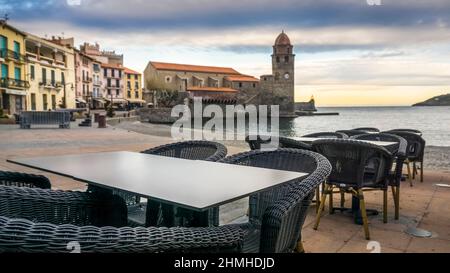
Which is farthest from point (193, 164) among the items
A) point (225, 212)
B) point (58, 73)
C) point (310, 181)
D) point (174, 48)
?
point (174, 48)

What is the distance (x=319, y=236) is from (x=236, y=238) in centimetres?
153

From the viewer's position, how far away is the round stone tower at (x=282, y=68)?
61.6 m

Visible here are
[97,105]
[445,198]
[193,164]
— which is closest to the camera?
[193,164]

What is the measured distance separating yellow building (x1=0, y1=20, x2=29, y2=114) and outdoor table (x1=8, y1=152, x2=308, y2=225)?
82.4ft

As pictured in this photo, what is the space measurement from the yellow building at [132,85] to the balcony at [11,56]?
109 ft

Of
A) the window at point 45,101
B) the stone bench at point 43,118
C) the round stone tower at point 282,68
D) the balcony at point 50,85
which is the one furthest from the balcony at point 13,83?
the round stone tower at point 282,68

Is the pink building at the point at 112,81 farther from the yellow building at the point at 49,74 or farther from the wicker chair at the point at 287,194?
the wicker chair at the point at 287,194

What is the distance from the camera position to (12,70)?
83.4 feet

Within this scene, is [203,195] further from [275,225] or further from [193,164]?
[193,164]

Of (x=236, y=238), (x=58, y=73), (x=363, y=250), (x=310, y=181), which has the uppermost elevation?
(x=58, y=73)

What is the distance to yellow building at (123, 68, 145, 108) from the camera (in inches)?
2419

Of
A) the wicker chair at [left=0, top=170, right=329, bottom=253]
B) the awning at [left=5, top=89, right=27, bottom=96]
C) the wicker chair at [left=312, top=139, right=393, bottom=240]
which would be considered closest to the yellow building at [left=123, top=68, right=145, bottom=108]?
the awning at [left=5, top=89, right=27, bottom=96]
